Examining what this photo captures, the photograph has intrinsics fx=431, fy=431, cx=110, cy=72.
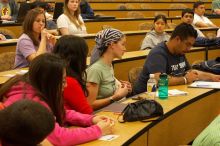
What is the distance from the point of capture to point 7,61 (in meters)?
4.54

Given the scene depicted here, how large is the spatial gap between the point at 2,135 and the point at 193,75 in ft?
8.41

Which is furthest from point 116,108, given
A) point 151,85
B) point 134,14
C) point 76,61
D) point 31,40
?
point 134,14

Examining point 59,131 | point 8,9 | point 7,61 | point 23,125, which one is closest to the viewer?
point 23,125

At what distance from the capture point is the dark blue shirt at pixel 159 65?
3764mm

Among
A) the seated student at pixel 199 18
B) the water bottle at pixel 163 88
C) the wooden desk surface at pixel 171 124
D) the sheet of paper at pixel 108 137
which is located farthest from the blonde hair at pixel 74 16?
the sheet of paper at pixel 108 137

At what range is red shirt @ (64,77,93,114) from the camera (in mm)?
2729

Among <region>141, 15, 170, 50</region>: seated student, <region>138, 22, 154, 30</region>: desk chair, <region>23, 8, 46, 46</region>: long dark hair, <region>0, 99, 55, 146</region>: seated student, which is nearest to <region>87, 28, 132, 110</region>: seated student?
<region>23, 8, 46, 46</region>: long dark hair

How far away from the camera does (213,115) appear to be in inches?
144

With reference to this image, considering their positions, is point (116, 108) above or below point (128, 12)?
below

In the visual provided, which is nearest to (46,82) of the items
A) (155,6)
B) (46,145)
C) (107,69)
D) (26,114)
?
(46,145)

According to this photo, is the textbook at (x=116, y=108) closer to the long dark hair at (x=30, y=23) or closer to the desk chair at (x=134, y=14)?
the long dark hair at (x=30, y=23)

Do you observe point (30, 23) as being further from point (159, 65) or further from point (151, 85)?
point (151, 85)

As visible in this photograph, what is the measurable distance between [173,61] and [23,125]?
2.60m

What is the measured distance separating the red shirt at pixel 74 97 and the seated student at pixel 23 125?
3.82ft
